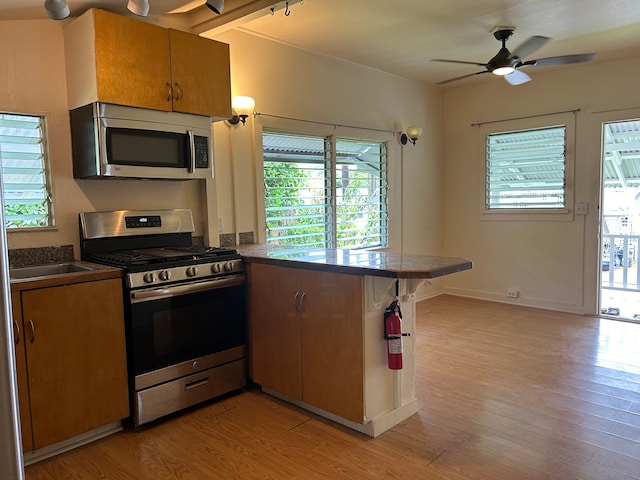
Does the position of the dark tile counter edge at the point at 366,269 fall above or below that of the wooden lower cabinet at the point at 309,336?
above

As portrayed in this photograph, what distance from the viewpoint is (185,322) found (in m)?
2.72

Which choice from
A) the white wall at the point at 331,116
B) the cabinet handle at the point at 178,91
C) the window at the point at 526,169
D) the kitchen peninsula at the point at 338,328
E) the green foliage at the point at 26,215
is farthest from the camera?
the window at the point at 526,169

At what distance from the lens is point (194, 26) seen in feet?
10.4

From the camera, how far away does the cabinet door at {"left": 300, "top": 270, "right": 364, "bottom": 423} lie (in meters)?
2.42

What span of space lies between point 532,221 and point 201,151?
12.8ft

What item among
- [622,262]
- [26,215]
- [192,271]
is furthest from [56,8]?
[622,262]

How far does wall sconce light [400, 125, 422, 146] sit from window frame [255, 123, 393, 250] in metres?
0.20

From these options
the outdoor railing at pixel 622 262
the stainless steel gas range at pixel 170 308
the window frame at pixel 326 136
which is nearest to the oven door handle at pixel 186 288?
the stainless steel gas range at pixel 170 308

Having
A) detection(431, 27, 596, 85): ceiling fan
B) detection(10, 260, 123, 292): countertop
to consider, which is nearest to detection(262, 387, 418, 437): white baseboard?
detection(10, 260, 123, 292): countertop

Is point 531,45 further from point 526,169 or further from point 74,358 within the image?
point 74,358

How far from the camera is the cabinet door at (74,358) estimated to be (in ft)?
7.17

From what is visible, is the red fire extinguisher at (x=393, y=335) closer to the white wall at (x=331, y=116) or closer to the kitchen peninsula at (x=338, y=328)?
the kitchen peninsula at (x=338, y=328)

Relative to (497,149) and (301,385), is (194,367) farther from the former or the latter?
(497,149)

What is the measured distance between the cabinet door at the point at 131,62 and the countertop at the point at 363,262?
1.13 meters
